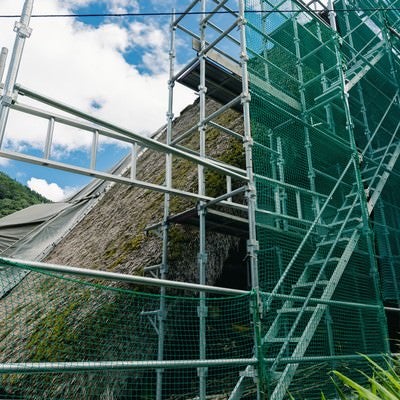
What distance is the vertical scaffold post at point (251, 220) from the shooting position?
8.56 ft

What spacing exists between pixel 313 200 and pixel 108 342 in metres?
2.73

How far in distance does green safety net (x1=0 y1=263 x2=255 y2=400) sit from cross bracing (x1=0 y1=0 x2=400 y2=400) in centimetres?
8

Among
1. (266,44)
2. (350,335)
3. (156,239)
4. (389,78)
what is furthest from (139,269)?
(389,78)

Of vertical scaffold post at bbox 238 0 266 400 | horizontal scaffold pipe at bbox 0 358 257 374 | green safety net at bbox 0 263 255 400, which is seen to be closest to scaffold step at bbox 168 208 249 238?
vertical scaffold post at bbox 238 0 266 400

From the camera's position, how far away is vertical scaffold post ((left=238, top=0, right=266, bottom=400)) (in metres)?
2.61

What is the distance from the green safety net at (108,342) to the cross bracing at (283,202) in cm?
8

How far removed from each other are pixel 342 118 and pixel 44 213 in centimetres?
615

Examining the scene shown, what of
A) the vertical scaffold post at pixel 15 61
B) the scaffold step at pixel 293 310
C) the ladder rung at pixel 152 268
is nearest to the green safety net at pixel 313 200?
the scaffold step at pixel 293 310

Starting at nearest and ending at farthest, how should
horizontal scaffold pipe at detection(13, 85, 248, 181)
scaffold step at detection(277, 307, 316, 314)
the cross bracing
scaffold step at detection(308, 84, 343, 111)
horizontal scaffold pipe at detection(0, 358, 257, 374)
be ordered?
horizontal scaffold pipe at detection(0, 358, 257, 374) < horizontal scaffold pipe at detection(13, 85, 248, 181) < the cross bracing < scaffold step at detection(277, 307, 316, 314) < scaffold step at detection(308, 84, 343, 111)

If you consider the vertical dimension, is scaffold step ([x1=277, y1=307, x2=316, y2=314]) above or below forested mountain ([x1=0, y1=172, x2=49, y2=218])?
below

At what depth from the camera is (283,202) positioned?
412 cm

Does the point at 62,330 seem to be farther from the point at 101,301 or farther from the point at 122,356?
the point at 122,356

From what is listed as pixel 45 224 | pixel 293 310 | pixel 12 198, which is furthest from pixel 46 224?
pixel 12 198

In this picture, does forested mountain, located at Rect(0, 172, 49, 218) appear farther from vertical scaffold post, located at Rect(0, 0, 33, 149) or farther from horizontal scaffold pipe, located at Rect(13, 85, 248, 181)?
vertical scaffold post, located at Rect(0, 0, 33, 149)
